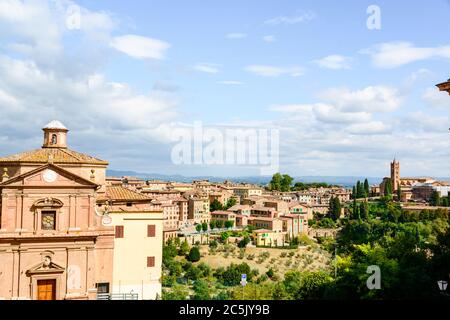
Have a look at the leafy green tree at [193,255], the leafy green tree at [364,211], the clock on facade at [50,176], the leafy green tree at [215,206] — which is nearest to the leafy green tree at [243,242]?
the leafy green tree at [193,255]

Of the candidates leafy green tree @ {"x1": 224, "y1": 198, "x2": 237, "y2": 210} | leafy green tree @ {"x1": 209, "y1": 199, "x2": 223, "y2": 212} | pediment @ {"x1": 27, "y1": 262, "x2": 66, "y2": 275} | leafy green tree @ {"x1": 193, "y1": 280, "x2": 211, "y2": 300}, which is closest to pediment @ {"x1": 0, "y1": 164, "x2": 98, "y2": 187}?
pediment @ {"x1": 27, "y1": 262, "x2": 66, "y2": 275}

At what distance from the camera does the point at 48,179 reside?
8469mm

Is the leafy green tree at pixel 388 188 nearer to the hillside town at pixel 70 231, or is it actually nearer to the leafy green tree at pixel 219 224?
the leafy green tree at pixel 219 224

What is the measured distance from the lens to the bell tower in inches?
404

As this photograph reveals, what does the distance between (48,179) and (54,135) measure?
211cm

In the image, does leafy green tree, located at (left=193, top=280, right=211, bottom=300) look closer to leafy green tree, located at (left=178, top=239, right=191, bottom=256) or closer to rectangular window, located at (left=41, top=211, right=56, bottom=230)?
rectangular window, located at (left=41, top=211, right=56, bottom=230)

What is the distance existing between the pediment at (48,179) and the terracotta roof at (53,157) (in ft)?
0.68

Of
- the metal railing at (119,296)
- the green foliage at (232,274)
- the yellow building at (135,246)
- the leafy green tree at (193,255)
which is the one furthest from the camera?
the leafy green tree at (193,255)

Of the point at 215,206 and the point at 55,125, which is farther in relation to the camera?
the point at 215,206

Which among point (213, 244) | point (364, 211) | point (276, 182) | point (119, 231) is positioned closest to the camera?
point (119, 231)

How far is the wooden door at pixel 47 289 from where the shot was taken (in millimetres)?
8414

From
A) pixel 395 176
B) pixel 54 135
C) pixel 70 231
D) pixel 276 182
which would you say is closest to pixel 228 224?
pixel 276 182

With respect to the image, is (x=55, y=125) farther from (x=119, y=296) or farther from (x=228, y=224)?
(x=228, y=224)
